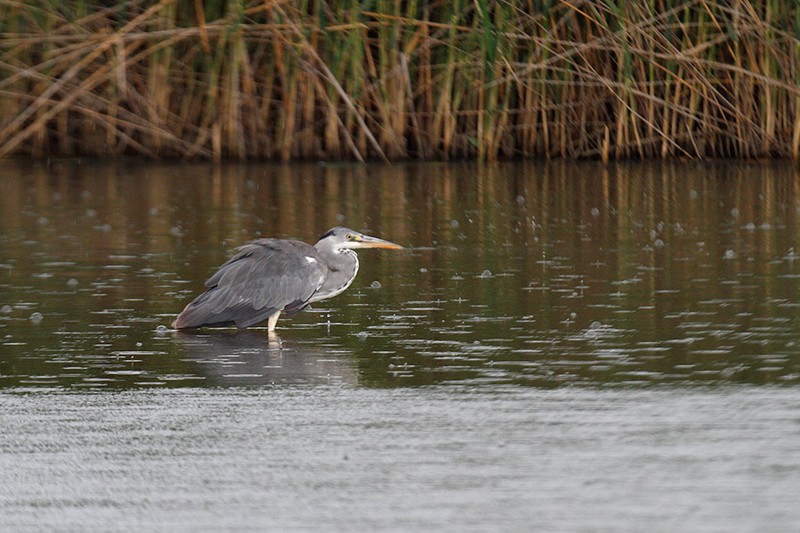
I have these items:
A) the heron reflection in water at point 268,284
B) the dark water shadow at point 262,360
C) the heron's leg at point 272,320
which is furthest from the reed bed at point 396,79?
the dark water shadow at point 262,360

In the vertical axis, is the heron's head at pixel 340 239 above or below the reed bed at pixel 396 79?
below

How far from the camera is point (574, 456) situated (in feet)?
16.0

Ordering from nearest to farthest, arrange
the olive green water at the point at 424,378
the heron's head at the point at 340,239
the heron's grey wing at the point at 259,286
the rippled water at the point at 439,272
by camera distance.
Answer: the olive green water at the point at 424,378, the rippled water at the point at 439,272, the heron's grey wing at the point at 259,286, the heron's head at the point at 340,239

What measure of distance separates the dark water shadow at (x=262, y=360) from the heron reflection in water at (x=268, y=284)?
114 millimetres

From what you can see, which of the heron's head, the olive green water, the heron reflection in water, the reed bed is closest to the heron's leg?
the heron reflection in water

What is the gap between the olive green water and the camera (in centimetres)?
446

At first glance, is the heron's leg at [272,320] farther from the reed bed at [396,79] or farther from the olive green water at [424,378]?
the reed bed at [396,79]

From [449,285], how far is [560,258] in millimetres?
1234

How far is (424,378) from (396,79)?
386 inches

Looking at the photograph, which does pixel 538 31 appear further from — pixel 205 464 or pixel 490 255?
pixel 205 464

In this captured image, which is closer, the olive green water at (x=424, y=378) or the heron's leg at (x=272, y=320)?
the olive green water at (x=424, y=378)

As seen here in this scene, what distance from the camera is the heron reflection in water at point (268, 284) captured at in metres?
7.30

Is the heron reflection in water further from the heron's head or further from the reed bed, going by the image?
the reed bed

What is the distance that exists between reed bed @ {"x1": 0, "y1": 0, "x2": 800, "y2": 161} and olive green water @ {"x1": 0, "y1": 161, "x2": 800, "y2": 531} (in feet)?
10.3
